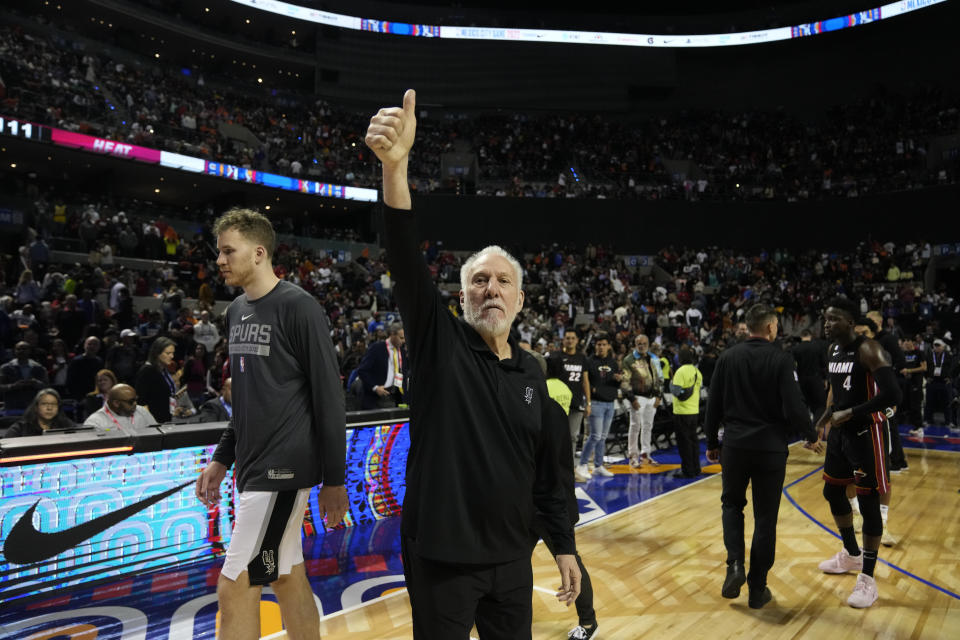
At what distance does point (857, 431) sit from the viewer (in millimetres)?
4566

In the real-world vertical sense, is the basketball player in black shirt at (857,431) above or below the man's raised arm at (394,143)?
below

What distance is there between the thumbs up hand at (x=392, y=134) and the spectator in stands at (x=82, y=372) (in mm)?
7728

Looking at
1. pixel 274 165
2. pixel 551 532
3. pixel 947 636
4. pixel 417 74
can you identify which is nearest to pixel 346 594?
pixel 551 532

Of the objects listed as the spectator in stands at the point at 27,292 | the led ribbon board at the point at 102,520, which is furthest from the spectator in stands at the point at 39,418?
the spectator in stands at the point at 27,292

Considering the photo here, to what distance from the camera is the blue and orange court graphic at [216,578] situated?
380cm

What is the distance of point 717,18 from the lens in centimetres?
3158

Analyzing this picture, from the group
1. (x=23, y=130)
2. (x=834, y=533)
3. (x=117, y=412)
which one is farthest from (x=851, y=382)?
(x=23, y=130)

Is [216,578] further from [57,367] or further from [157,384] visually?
[57,367]

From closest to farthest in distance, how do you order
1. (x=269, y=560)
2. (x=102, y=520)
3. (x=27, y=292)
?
(x=269, y=560)
(x=102, y=520)
(x=27, y=292)

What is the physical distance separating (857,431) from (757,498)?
37.6 inches

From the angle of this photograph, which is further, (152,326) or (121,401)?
(152,326)

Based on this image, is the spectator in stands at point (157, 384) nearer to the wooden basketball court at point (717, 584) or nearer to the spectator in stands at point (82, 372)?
the spectator in stands at point (82, 372)

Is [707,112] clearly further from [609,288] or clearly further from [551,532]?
[551,532]

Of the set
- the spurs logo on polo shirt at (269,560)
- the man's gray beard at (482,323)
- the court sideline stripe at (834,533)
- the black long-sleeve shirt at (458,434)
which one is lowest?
the court sideline stripe at (834,533)
